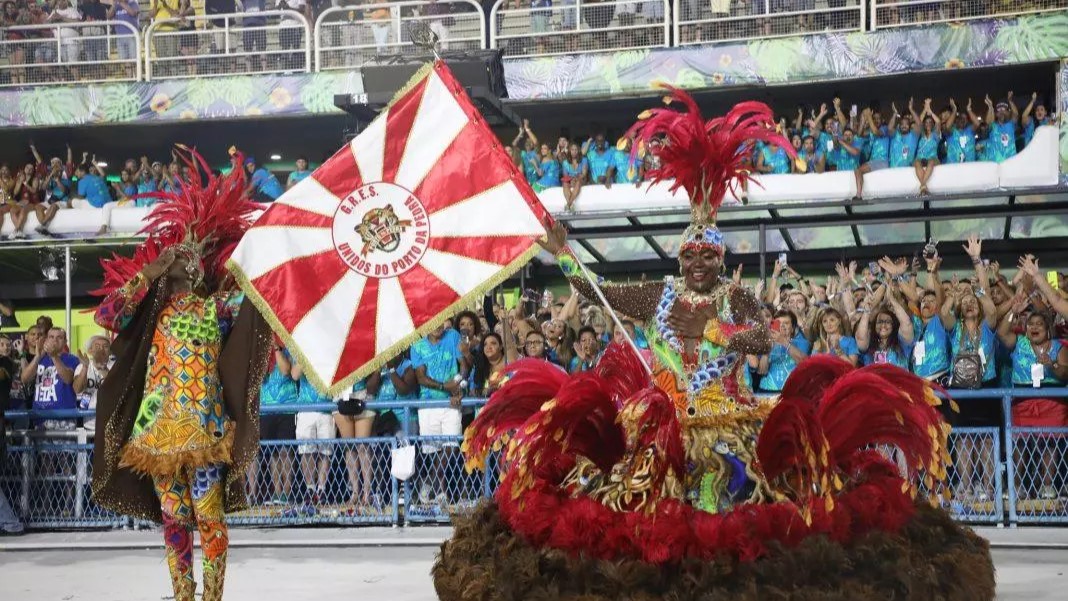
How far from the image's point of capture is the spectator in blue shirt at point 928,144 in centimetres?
1479

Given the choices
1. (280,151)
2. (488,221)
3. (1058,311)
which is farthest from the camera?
(280,151)

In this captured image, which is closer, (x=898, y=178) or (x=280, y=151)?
Result: (x=898, y=178)

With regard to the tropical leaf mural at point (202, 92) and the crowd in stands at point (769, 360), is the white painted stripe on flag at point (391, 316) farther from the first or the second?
the tropical leaf mural at point (202, 92)

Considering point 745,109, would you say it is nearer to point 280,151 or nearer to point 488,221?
point 488,221

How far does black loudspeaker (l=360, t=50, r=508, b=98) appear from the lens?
1352 cm

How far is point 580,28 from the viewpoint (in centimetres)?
1853

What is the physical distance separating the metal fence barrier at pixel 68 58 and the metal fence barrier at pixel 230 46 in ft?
1.46

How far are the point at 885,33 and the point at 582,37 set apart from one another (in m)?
4.32

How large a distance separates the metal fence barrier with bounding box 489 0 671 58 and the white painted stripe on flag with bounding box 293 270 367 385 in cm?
1267

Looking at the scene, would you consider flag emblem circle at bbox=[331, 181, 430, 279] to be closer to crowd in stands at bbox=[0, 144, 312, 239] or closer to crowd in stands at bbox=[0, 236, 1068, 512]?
crowd in stands at bbox=[0, 236, 1068, 512]

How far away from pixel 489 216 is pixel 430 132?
53 centimetres

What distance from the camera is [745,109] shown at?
554cm

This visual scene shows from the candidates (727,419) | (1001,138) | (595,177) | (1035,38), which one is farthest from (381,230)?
(1035,38)

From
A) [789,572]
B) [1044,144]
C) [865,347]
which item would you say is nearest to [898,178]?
[1044,144]
